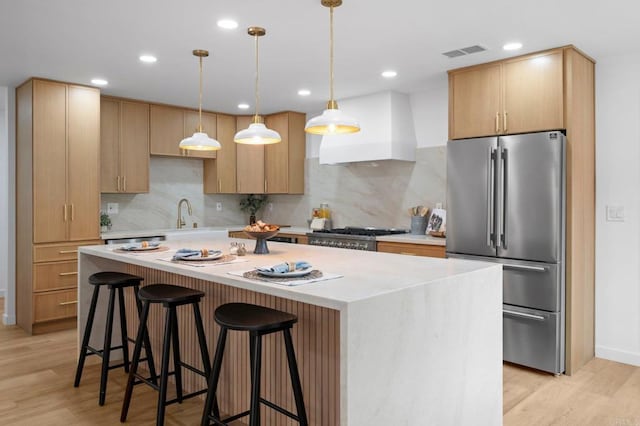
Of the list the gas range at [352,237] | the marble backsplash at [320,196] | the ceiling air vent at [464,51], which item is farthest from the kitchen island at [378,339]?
the marble backsplash at [320,196]

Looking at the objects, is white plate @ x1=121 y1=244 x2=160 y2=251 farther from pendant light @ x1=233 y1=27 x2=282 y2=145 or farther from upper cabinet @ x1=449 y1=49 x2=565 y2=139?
upper cabinet @ x1=449 y1=49 x2=565 y2=139

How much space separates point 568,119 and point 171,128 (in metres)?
4.15

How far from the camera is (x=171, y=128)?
18.4ft

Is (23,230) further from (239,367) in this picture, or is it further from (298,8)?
(298,8)

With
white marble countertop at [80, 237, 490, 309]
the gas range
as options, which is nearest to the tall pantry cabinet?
white marble countertop at [80, 237, 490, 309]

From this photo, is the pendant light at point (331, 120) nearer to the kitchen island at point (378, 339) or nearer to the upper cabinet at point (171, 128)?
the kitchen island at point (378, 339)

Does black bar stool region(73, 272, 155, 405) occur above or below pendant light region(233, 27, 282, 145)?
below

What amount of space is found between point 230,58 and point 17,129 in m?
2.45

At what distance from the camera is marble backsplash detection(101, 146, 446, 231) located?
4969mm

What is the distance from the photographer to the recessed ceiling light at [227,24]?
3021 mm

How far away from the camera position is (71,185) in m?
4.54

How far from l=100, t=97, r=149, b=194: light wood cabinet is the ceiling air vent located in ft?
11.2

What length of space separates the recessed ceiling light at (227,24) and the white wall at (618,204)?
283 cm

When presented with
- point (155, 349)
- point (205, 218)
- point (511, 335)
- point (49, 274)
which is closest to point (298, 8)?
point (155, 349)
